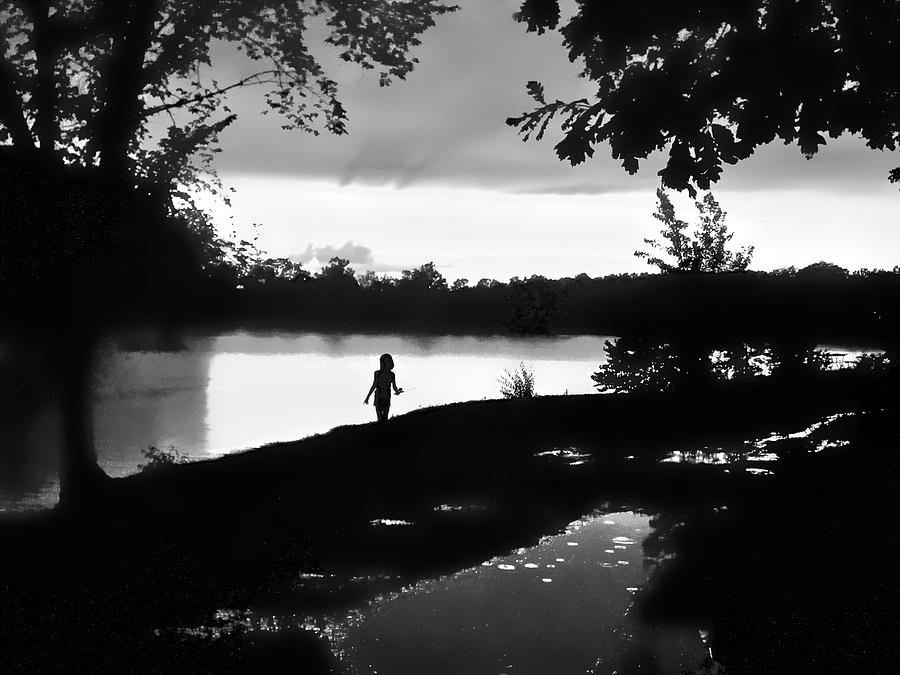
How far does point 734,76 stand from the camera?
288 inches

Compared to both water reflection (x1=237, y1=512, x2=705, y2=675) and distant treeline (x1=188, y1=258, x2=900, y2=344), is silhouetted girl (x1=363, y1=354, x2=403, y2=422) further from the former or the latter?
water reflection (x1=237, y1=512, x2=705, y2=675)

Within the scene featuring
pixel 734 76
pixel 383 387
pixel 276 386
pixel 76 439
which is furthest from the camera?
pixel 276 386

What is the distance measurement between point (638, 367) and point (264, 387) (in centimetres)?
4974

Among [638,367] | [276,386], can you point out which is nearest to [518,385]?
[638,367]

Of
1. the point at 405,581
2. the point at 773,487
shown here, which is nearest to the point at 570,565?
the point at 405,581

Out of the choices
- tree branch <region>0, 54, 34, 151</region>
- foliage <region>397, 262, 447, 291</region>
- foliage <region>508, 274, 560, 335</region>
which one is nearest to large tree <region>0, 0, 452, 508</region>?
tree branch <region>0, 54, 34, 151</region>

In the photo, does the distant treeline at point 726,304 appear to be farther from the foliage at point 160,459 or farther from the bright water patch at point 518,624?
the bright water patch at point 518,624

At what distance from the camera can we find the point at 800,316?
989 inches

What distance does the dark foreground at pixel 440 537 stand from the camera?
271 inches

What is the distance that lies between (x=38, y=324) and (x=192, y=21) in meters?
6.60

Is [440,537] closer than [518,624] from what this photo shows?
No

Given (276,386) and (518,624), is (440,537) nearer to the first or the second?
(518,624)

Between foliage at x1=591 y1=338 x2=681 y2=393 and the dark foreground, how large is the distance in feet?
22.4

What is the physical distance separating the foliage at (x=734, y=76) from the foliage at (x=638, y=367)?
17.1m
